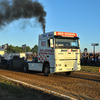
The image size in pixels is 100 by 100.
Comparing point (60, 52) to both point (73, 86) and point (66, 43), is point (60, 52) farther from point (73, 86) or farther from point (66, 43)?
point (73, 86)

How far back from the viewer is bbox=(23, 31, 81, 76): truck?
35.2 ft

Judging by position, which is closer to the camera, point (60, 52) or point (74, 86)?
point (74, 86)

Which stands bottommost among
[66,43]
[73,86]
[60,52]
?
[73,86]

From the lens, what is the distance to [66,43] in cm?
1106

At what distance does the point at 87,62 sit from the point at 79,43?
12.2m

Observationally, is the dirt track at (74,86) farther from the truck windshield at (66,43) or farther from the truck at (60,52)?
the truck windshield at (66,43)

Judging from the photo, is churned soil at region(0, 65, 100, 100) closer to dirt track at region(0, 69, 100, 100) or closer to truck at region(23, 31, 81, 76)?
dirt track at region(0, 69, 100, 100)

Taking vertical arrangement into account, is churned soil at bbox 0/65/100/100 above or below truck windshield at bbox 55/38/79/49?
below

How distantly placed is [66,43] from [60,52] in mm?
844

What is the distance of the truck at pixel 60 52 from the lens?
10.7 metres

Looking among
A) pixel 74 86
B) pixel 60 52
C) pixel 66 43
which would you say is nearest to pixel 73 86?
pixel 74 86

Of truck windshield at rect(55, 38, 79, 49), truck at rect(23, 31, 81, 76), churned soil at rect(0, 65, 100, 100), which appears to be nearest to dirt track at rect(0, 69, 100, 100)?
churned soil at rect(0, 65, 100, 100)

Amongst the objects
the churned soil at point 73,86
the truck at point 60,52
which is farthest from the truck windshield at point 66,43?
the churned soil at point 73,86

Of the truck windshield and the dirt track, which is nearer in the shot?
the dirt track
